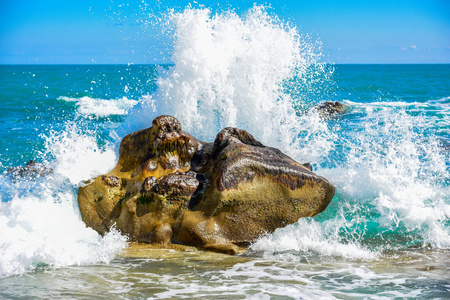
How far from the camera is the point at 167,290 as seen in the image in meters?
3.91

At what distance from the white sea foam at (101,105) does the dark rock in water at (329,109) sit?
26.6 feet

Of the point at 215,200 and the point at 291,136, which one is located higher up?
the point at 291,136

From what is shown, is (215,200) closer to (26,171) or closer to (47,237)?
(47,237)

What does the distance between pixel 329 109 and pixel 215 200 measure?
15125 millimetres

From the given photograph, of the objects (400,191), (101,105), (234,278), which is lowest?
(234,278)

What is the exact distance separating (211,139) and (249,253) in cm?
335

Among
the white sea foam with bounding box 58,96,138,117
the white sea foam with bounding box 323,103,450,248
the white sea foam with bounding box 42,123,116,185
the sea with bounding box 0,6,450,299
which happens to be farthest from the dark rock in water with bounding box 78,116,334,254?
the white sea foam with bounding box 58,96,138,117

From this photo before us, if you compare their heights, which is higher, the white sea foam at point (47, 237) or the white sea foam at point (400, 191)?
the white sea foam at point (400, 191)

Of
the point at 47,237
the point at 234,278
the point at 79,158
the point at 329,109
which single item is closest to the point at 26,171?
the point at 79,158

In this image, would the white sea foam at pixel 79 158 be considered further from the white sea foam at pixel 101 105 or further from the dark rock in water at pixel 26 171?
the white sea foam at pixel 101 105

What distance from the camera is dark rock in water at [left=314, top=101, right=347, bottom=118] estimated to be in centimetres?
1863

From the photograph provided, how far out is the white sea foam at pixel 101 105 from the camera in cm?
2092

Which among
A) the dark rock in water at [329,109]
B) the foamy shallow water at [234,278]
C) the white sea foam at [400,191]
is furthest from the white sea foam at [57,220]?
the dark rock in water at [329,109]

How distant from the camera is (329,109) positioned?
19328 mm
